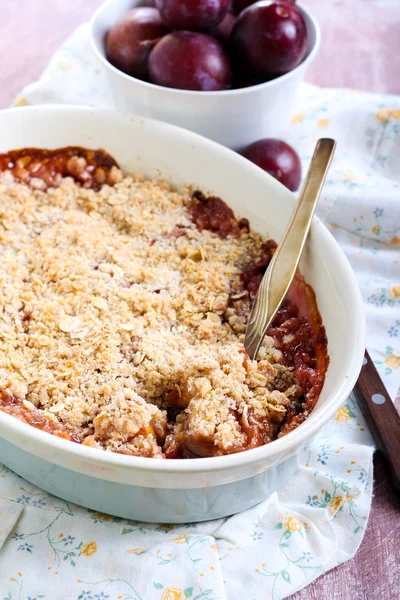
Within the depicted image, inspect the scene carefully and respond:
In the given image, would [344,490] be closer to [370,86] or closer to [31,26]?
[370,86]

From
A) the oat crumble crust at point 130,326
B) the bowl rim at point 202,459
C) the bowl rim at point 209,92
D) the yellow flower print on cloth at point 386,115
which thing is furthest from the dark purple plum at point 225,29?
the bowl rim at point 202,459

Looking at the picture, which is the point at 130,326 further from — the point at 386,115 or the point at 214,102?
the point at 386,115

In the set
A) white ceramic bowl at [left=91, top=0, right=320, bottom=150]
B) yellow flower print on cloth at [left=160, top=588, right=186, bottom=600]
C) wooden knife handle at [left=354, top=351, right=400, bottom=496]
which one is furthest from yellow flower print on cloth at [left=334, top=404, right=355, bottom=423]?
white ceramic bowl at [left=91, top=0, right=320, bottom=150]

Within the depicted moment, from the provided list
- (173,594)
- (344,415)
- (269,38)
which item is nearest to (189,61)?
(269,38)

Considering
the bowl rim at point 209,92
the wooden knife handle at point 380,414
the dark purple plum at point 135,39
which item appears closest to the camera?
the wooden knife handle at point 380,414

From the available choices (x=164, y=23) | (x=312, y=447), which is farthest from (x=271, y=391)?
(x=164, y=23)

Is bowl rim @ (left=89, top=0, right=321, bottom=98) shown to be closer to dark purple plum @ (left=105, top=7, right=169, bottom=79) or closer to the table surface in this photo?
dark purple plum @ (left=105, top=7, right=169, bottom=79)

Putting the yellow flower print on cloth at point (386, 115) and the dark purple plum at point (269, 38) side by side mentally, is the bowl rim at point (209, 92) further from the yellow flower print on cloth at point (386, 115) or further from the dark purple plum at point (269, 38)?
the yellow flower print on cloth at point (386, 115)
